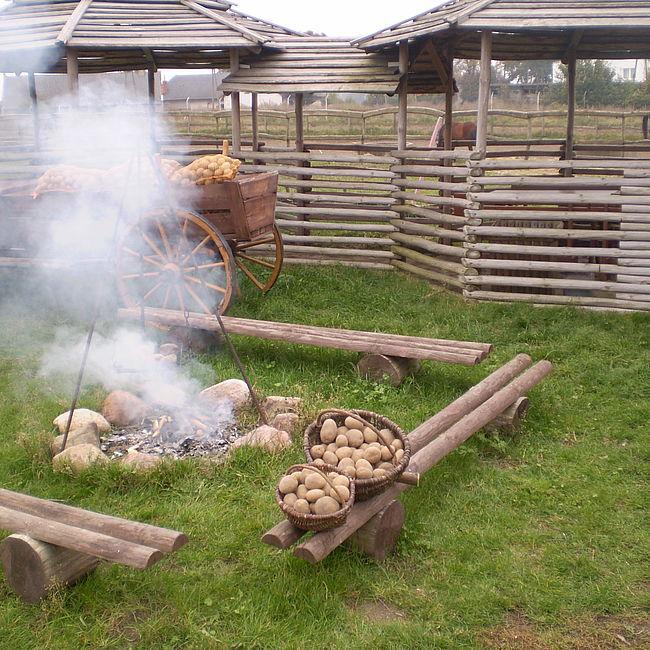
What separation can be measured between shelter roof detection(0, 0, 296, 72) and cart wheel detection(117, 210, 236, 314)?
11.3 ft

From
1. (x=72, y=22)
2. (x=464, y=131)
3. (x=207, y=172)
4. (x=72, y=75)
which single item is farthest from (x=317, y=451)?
(x=464, y=131)

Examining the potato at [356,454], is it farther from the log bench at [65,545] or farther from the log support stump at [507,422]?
the log support stump at [507,422]

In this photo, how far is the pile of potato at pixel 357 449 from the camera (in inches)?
167

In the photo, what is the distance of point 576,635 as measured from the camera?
3754 mm

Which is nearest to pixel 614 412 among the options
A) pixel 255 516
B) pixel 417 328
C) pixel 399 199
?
pixel 417 328

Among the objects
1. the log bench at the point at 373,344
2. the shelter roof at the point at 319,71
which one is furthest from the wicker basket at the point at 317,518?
the shelter roof at the point at 319,71

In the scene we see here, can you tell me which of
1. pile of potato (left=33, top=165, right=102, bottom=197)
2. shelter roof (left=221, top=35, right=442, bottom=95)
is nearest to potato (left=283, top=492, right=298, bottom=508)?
pile of potato (left=33, top=165, right=102, bottom=197)

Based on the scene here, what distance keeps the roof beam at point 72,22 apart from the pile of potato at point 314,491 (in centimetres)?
809

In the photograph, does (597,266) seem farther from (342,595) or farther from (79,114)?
(79,114)

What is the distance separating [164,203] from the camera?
26.5ft

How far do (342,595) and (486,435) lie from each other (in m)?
2.20

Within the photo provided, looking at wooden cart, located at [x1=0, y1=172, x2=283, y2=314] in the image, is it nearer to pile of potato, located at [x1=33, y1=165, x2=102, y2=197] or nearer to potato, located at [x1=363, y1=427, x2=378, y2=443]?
pile of potato, located at [x1=33, y1=165, x2=102, y2=197]

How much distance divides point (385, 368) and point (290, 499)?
290 cm

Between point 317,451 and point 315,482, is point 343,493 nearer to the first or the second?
point 315,482
